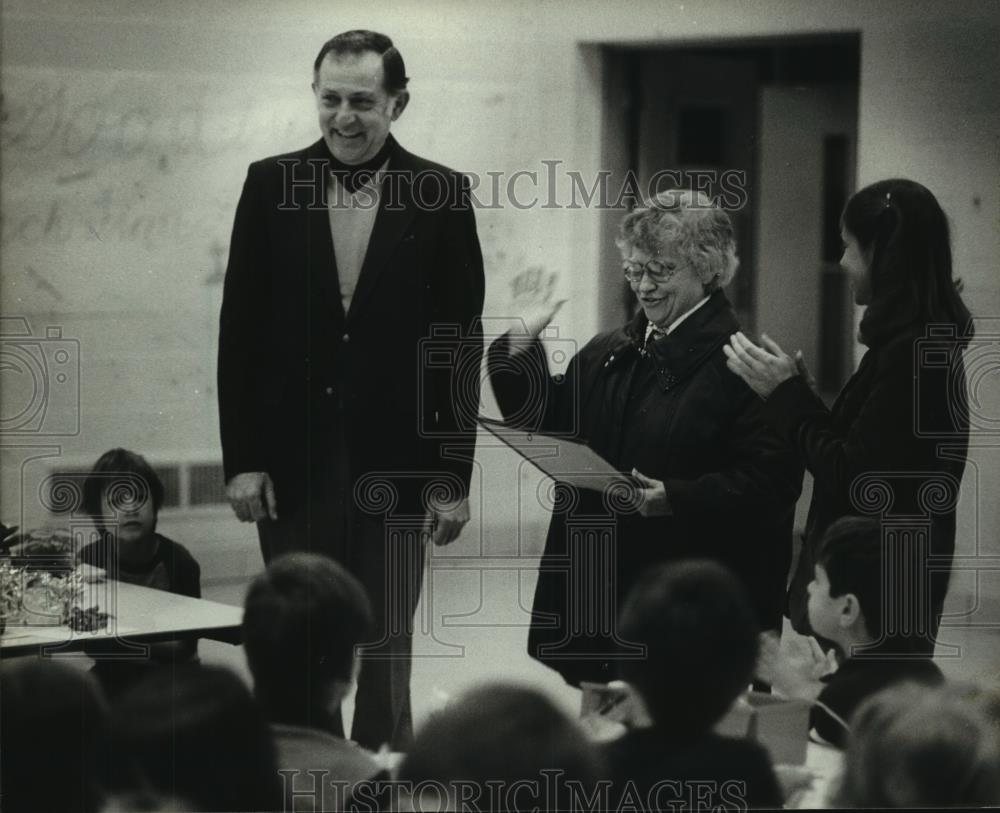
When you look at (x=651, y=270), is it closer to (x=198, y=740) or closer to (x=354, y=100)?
(x=354, y=100)

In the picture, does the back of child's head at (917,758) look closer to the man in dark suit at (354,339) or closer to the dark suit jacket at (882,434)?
the dark suit jacket at (882,434)

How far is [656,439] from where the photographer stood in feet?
12.9

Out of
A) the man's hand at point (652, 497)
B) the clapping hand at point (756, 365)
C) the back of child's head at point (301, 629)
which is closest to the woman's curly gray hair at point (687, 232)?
the clapping hand at point (756, 365)

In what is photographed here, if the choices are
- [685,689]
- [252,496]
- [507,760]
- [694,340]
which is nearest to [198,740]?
[252,496]

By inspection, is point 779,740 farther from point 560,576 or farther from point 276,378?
point 276,378

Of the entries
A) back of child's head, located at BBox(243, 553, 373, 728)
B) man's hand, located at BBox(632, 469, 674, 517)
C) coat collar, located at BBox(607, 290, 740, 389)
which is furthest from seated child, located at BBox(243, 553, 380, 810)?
coat collar, located at BBox(607, 290, 740, 389)

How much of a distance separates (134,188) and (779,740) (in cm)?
217

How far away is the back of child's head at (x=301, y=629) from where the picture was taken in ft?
13.1

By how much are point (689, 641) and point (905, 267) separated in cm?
112

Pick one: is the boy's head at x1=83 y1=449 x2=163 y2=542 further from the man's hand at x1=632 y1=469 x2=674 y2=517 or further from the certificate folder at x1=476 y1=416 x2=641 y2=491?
the man's hand at x1=632 y1=469 x2=674 y2=517

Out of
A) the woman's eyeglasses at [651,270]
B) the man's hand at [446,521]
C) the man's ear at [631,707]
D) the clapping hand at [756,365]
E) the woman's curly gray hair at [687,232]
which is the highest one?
the woman's curly gray hair at [687,232]

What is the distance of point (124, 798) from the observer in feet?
13.1

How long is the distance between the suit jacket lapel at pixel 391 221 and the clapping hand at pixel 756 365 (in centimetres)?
89

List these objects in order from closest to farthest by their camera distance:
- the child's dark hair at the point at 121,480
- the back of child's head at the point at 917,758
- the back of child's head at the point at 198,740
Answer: the back of child's head at the point at 917,758 → the back of child's head at the point at 198,740 → the child's dark hair at the point at 121,480
